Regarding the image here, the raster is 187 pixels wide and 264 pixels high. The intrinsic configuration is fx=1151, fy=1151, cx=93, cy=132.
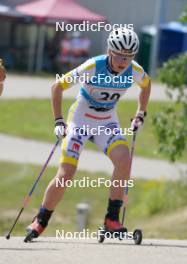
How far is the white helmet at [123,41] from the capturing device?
10977 mm

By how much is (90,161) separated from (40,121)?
538 cm

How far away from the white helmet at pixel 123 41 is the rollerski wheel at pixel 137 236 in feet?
5.64

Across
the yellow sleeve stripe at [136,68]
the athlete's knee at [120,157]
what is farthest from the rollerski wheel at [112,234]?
the yellow sleeve stripe at [136,68]

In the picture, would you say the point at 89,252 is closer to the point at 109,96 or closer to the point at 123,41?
the point at 109,96

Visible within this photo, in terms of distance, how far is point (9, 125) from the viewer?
91.5 ft

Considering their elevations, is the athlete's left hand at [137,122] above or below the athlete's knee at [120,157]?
above

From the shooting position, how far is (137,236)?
11.1m

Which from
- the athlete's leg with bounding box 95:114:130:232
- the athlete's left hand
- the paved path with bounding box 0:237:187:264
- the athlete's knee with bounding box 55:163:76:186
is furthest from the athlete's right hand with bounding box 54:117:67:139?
the paved path with bounding box 0:237:187:264

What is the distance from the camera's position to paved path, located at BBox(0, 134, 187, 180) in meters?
22.6

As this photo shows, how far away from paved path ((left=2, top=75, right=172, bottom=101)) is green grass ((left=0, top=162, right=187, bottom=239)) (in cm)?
1225

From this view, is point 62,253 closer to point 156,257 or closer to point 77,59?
point 156,257

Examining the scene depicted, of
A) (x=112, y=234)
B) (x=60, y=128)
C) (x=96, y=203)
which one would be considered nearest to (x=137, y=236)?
(x=112, y=234)

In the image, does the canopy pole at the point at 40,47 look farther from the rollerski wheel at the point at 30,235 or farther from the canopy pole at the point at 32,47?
the rollerski wheel at the point at 30,235

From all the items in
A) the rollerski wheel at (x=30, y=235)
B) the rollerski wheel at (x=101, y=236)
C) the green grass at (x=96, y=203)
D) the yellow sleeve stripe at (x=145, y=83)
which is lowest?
the rollerski wheel at (x=30, y=235)
